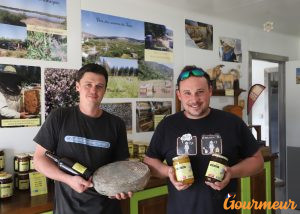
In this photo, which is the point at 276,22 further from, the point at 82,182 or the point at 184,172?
the point at 82,182

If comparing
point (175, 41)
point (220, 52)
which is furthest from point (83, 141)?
point (220, 52)

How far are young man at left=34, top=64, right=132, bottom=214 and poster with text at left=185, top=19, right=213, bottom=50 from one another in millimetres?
1352

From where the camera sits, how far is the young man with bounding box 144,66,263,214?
111 centimetres

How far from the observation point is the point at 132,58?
2094 millimetres

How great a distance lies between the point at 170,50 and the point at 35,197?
141 cm

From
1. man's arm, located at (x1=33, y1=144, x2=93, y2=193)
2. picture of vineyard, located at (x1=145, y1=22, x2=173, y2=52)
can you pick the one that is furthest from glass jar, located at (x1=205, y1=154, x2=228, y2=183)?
picture of vineyard, located at (x1=145, y1=22, x2=173, y2=52)

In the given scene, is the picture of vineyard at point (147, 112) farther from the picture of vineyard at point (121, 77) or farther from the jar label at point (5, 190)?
the jar label at point (5, 190)

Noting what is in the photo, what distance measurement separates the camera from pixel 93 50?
192 centimetres

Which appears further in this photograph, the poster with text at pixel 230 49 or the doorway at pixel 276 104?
the doorway at pixel 276 104

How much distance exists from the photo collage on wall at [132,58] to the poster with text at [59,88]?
5.8 inches

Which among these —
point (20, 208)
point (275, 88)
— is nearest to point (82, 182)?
point (20, 208)

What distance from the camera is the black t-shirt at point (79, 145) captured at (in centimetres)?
116

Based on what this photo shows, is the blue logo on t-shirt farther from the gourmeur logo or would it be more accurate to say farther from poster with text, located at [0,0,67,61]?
poster with text, located at [0,0,67,61]

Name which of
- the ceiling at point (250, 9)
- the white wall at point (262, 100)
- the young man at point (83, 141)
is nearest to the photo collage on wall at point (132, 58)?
the ceiling at point (250, 9)
